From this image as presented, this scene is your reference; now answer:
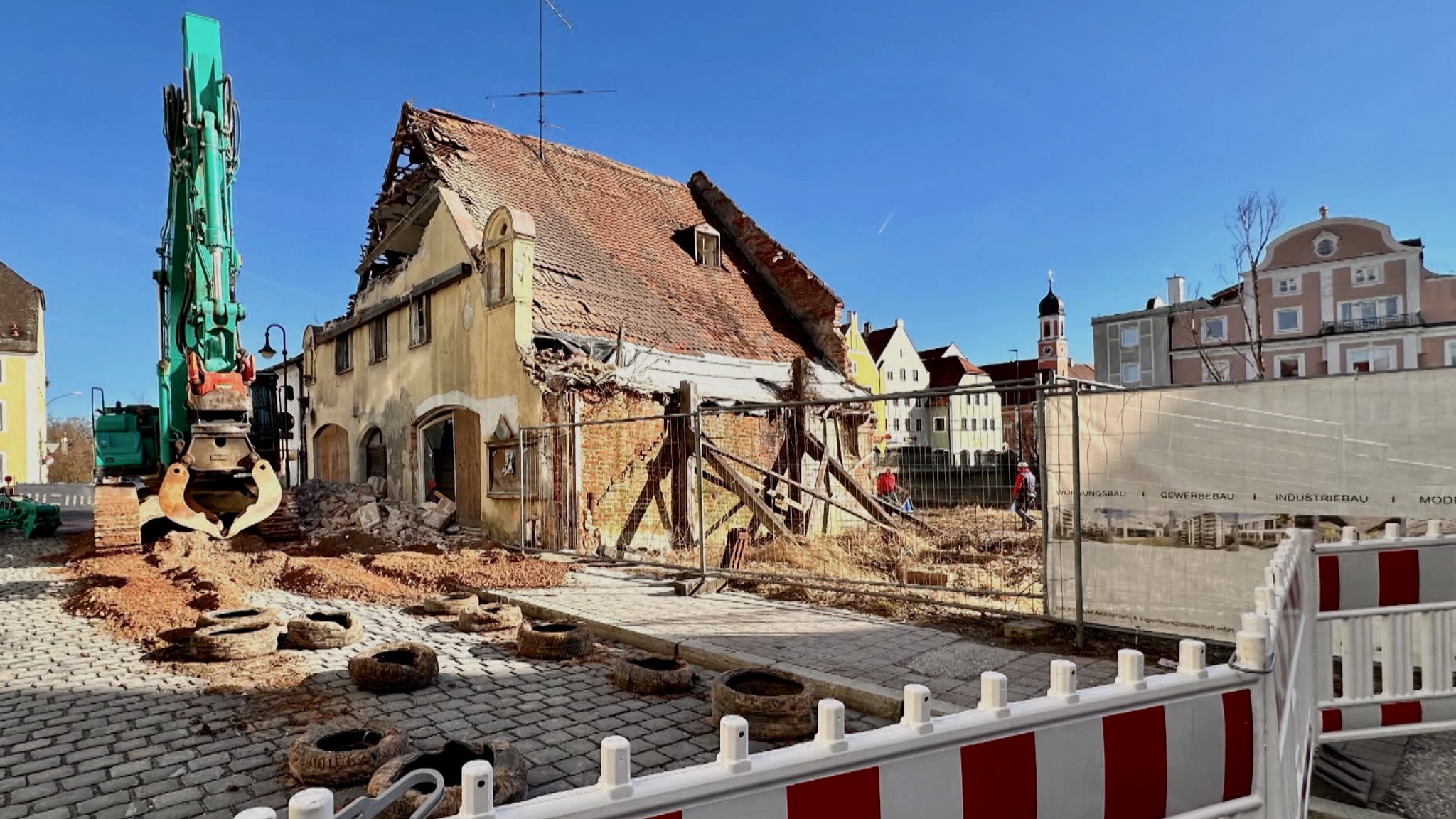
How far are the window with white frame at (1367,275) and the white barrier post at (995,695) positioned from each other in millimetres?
58245

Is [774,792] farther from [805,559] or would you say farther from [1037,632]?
[805,559]

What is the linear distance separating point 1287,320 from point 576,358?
52.2 m

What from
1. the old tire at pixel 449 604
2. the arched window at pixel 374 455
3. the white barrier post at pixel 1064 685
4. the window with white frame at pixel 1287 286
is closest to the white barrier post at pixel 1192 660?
the white barrier post at pixel 1064 685

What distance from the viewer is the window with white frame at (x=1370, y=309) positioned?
45156mm

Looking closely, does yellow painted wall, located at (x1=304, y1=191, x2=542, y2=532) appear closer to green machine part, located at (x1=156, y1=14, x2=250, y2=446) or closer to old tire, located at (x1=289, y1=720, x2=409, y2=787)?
green machine part, located at (x1=156, y1=14, x2=250, y2=446)

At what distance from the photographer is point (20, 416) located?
4347cm

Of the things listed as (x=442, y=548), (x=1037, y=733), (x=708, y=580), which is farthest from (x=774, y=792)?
(x=442, y=548)

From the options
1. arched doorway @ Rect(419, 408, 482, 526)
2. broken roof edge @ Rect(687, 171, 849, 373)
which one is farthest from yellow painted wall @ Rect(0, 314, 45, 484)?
broken roof edge @ Rect(687, 171, 849, 373)

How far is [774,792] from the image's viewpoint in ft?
5.07

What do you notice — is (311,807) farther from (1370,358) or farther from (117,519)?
(1370,358)

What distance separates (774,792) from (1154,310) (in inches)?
2460

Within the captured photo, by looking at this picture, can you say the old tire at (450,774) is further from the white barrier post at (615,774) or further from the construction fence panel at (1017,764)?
the white barrier post at (615,774)

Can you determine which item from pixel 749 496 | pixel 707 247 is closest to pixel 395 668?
pixel 749 496

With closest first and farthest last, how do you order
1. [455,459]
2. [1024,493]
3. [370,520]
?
1. [1024,493]
2. [370,520]
3. [455,459]
